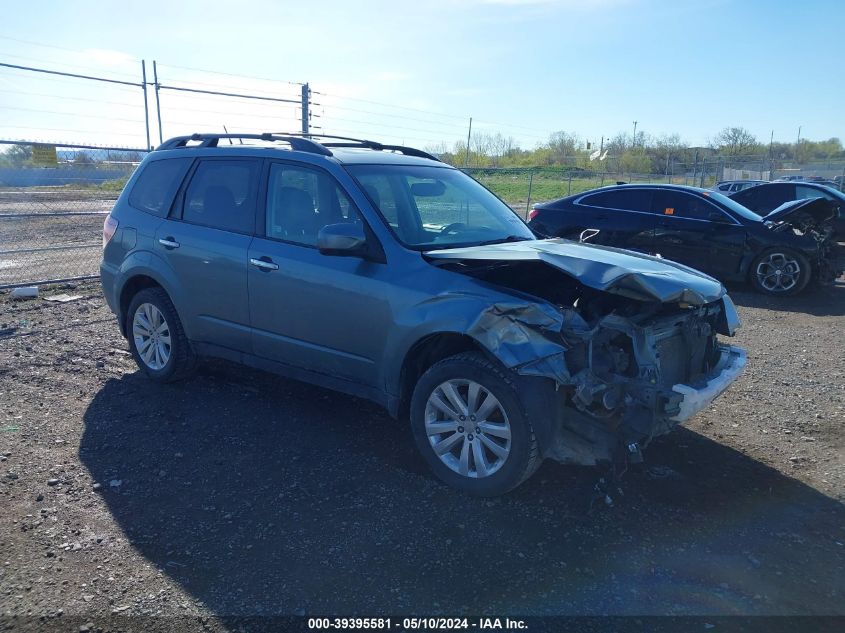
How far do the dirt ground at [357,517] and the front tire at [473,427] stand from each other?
6.2 inches

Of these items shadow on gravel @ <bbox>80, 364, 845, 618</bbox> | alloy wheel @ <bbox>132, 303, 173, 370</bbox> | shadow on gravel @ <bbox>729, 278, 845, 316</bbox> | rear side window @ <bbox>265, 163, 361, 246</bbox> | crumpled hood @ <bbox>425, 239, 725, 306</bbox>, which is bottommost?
shadow on gravel @ <bbox>80, 364, 845, 618</bbox>

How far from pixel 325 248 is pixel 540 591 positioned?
2307 millimetres

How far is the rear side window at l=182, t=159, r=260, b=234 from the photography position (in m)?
5.05

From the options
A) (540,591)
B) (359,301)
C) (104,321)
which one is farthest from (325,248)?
(104,321)

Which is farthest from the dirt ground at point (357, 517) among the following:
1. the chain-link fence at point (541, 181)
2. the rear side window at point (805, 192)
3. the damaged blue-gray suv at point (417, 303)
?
the chain-link fence at point (541, 181)

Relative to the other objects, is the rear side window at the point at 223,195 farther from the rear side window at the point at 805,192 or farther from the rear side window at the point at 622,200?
the rear side window at the point at 805,192

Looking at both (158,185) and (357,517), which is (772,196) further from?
(357,517)

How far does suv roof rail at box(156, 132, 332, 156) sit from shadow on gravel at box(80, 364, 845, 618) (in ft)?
6.46

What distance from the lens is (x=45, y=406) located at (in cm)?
528

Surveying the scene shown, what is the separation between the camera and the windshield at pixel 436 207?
15.0 ft

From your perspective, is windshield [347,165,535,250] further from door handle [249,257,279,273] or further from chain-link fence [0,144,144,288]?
chain-link fence [0,144,144,288]

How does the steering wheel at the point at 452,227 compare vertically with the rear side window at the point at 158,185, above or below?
below

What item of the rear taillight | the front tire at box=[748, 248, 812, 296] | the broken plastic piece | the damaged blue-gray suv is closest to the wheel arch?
the damaged blue-gray suv

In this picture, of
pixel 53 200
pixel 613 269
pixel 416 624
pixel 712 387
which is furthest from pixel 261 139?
pixel 53 200
